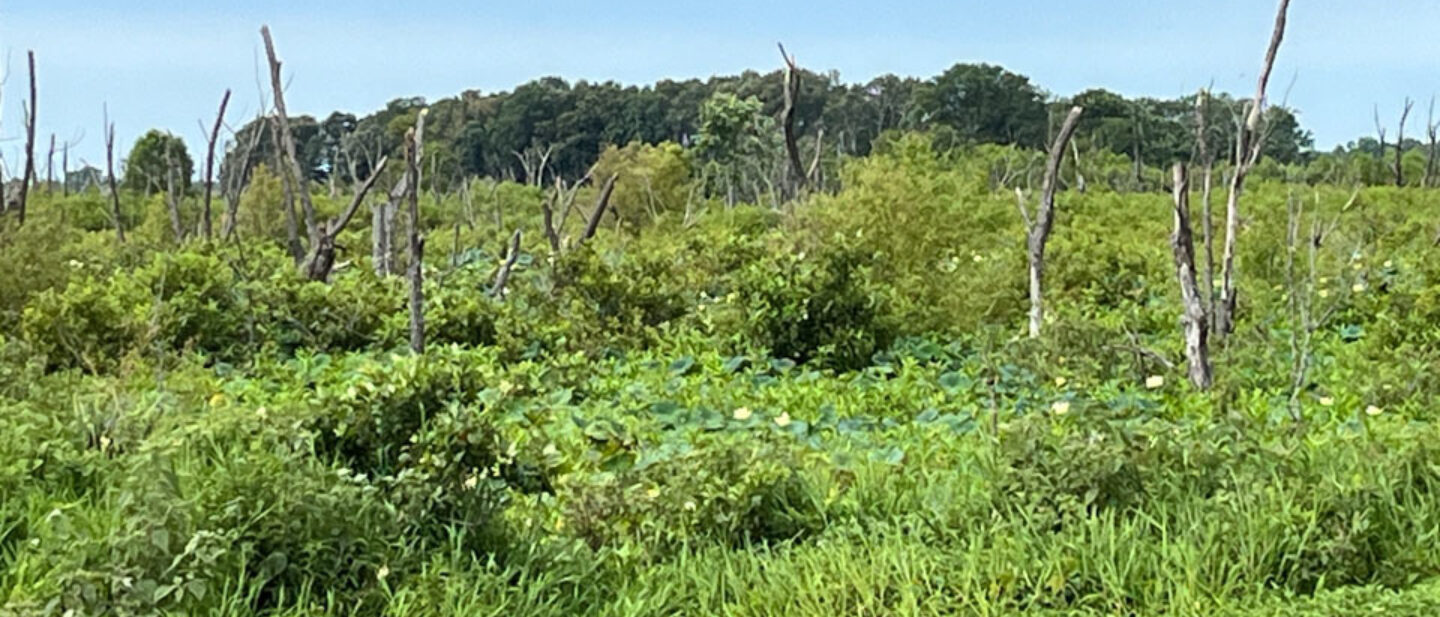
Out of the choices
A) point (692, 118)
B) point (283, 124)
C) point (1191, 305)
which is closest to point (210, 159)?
point (283, 124)

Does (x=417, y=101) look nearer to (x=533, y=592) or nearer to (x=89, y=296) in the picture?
(x=89, y=296)

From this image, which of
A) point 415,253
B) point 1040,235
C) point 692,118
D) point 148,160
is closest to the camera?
point 415,253

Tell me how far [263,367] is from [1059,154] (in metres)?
4.31

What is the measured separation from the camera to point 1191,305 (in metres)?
5.46

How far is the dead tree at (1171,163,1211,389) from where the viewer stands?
545 cm

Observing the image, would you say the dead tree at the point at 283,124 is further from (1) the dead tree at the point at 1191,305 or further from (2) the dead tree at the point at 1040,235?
(1) the dead tree at the point at 1191,305

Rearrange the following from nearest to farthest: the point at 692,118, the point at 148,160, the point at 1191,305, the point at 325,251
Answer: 1. the point at 1191,305
2. the point at 325,251
3. the point at 148,160
4. the point at 692,118

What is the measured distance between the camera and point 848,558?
329 cm

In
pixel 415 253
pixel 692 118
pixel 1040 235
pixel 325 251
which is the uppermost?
pixel 692 118

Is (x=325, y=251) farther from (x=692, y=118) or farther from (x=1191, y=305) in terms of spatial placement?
(x=692, y=118)

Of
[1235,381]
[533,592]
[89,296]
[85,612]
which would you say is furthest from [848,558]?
[89,296]

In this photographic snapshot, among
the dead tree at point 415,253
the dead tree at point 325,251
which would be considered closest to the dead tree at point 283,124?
the dead tree at point 325,251

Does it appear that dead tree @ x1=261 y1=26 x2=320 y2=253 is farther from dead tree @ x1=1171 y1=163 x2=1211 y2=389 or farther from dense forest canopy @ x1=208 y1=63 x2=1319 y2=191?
dense forest canopy @ x1=208 y1=63 x2=1319 y2=191

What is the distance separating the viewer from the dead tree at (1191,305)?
5453mm
